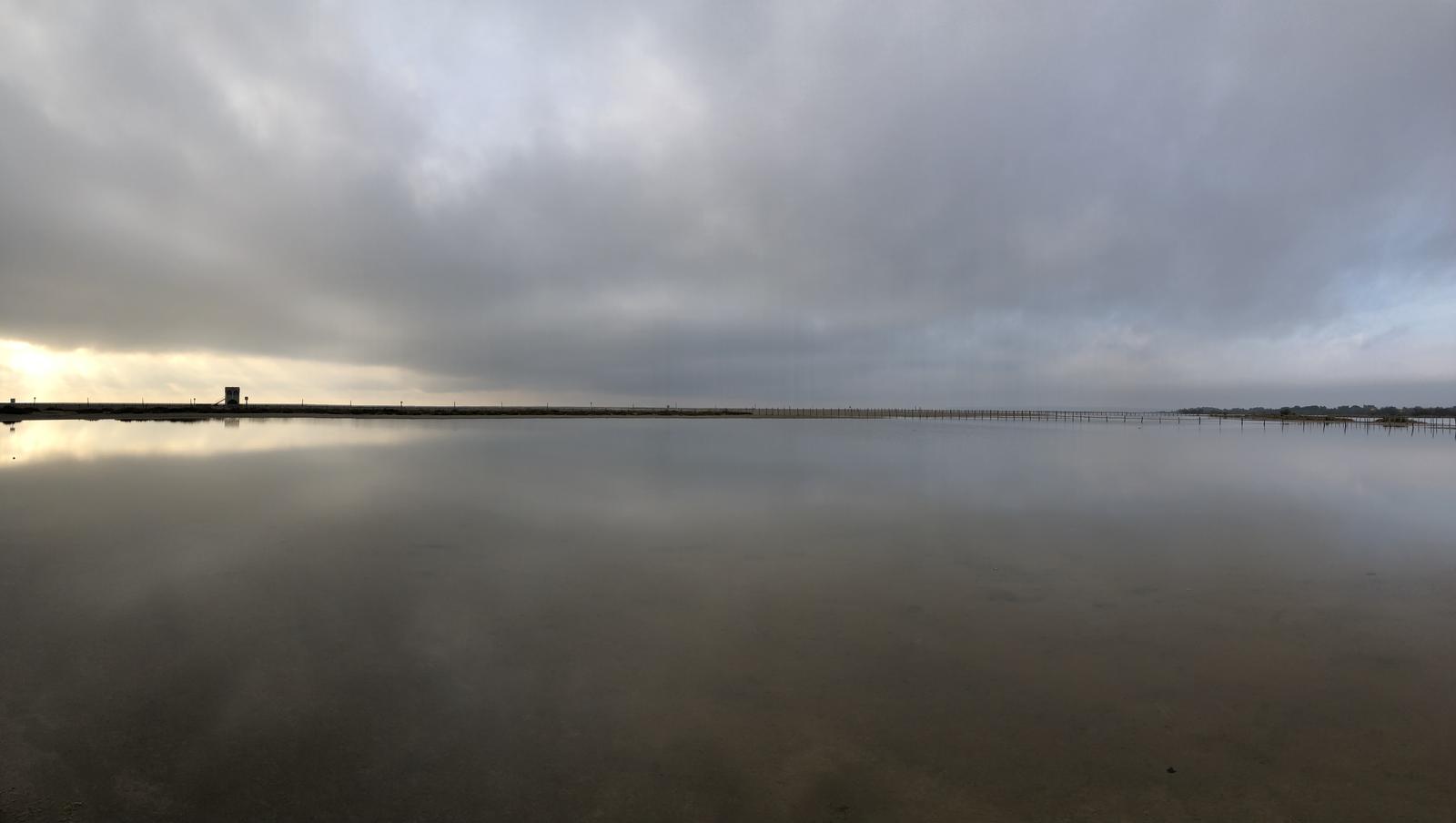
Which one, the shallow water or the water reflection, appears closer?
the shallow water

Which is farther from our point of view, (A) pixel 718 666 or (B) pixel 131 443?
(B) pixel 131 443

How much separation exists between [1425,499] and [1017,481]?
930 centimetres

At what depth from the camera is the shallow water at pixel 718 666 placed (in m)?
3.73

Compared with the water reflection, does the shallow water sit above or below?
below

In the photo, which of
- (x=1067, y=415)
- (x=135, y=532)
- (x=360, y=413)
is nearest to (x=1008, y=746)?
(x=135, y=532)

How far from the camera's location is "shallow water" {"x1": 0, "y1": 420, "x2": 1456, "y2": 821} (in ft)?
12.2

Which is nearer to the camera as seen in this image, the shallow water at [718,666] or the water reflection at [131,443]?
the shallow water at [718,666]

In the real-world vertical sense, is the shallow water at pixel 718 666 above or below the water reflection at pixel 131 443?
below

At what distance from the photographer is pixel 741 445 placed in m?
34.9

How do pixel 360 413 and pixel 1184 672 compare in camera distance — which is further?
pixel 360 413

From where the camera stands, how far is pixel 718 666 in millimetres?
5492

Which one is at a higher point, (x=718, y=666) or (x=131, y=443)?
(x=131, y=443)

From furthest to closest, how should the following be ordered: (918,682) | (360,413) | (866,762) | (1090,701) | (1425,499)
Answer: (360,413) < (1425,499) < (918,682) < (1090,701) < (866,762)

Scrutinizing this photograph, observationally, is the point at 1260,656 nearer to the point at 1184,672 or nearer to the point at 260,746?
the point at 1184,672
